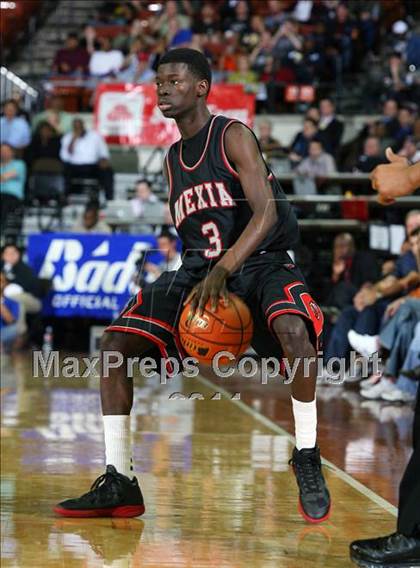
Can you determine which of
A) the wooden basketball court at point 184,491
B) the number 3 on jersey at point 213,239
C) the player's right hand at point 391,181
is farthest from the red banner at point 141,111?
the player's right hand at point 391,181

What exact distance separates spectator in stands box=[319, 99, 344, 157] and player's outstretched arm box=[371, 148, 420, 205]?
1114cm

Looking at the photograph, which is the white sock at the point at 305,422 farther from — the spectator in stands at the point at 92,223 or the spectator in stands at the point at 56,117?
the spectator in stands at the point at 56,117

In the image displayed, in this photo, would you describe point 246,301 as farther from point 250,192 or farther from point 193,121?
point 193,121

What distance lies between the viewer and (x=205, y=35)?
18.5m

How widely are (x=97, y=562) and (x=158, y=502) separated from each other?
3.71ft

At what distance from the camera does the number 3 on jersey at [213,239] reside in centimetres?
518

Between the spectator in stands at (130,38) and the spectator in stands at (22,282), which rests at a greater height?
A: the spectator in stands at (130,38)

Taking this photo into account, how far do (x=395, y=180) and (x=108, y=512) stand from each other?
2053mm

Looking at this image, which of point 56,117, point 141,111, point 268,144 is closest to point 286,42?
point 141,111

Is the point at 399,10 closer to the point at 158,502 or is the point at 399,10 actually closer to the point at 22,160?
the point at 22,160

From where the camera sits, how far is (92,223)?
14.4m

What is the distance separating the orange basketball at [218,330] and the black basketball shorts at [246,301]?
0.11m

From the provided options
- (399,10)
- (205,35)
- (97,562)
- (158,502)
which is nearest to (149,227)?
(205,35)

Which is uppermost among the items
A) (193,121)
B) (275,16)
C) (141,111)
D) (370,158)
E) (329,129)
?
(275,16)
